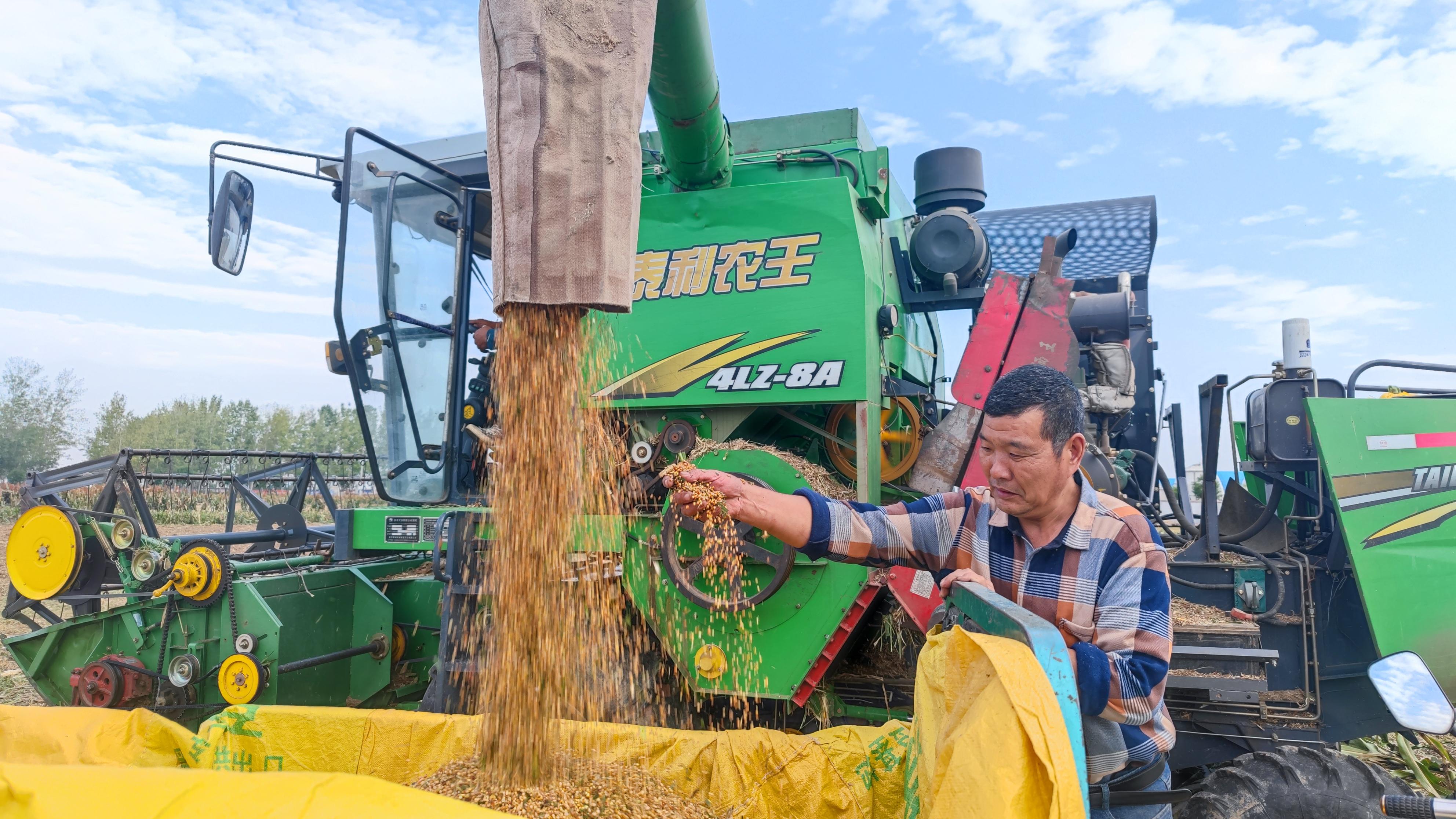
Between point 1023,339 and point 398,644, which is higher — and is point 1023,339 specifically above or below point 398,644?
above

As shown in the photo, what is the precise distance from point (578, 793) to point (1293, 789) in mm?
2454

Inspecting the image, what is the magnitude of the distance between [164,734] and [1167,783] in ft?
9.96

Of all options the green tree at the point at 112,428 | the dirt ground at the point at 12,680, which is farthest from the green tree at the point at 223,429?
the dirt ground at the point at 12,680

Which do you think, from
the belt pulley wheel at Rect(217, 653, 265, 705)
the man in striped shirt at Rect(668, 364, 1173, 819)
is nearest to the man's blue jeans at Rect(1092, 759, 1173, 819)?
the man in striped shirt at Rect(668, 364, 1173, 819)

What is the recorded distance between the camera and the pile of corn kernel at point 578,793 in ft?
7.79

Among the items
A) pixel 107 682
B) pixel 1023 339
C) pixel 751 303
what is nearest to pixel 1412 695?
pixel 1023 339

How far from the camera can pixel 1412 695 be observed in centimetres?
196

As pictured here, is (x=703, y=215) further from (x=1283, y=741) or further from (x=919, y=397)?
(x=1283, y=741)

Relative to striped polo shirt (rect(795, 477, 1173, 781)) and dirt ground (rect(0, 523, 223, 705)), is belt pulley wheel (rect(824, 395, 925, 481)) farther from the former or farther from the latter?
dirt ground (rect(0, 523, 223, 705))

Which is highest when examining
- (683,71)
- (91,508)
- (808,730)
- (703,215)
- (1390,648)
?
(683,71)

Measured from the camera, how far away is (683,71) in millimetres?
3020

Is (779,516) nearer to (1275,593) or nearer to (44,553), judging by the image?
(1275,593)

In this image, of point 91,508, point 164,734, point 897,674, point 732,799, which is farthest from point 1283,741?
point 91,508

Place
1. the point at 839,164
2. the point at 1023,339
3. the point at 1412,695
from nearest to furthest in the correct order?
1. the point at 1412,695
2. the point at 1023,339
3. the point at 839,164
